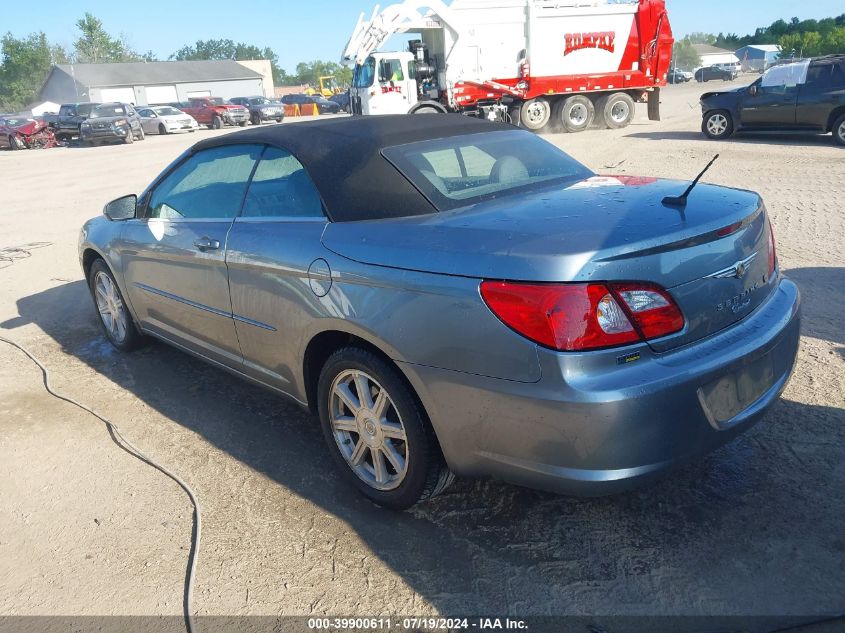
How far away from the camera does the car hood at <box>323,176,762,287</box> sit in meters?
2.35

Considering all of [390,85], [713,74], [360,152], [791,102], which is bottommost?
[713,74]

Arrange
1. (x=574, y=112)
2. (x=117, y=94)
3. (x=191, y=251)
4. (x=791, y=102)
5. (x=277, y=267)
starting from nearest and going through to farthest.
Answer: (x=277, y=267)
(x=191, y=251)
(x=791, y=102)
(x=574, y=112)
(x=117, y=94)

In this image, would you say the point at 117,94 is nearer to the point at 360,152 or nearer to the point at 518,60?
the point at 518,60

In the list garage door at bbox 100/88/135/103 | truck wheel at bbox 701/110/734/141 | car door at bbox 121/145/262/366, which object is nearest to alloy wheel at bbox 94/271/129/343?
car door at bbox 121/145/262/366

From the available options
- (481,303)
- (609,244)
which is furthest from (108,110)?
(609,244)

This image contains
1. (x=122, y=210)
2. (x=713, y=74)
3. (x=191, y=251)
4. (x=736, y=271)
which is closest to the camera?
(x=736, y=271)

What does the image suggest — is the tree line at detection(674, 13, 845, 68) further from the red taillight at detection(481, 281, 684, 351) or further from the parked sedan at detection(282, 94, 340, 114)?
the red taillight at detection(481, 281, 684, 351)

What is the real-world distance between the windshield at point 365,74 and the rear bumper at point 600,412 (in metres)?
19.8

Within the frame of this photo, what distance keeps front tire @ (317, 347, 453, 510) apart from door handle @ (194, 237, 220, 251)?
3.38 ft

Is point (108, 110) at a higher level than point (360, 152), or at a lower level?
lower

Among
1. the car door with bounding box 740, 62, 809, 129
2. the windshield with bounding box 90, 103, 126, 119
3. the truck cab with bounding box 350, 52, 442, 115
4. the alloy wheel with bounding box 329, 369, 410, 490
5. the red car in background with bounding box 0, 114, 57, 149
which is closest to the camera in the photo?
the alloy wheel with bounding box 329, 369, 410, 490

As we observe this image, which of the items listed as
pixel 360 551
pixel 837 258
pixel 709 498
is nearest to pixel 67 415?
pixel 360 551

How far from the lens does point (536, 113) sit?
72.4 feet

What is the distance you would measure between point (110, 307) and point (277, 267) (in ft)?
8.58
